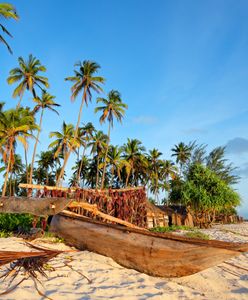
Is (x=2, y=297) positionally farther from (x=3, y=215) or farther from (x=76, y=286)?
(x=3, y=215)

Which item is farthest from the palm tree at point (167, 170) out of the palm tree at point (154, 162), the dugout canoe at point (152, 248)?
the dugout canoe at point (152, 248)

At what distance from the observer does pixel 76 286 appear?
382 centimetres

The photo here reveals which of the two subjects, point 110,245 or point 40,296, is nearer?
point 40,296

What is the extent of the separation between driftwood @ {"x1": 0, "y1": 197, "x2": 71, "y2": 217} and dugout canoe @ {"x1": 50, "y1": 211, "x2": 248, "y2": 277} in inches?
46.6

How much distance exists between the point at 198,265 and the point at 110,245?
1.86 meters

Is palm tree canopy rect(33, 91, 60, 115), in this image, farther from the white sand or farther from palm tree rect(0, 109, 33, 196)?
the white sand

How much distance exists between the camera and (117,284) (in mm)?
4059

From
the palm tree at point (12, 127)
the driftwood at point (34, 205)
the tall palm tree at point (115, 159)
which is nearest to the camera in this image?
the driftwood at point (34, 205)

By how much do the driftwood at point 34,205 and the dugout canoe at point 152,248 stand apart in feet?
3.88

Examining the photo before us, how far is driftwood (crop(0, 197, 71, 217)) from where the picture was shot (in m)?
4.52

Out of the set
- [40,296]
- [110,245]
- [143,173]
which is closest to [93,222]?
[110,245]

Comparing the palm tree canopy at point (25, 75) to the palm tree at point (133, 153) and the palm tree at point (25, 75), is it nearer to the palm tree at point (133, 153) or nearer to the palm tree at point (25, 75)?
the palm tree at point (25, 75)

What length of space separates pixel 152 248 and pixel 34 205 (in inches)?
85.4

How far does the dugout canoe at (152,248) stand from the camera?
12.3 ft
